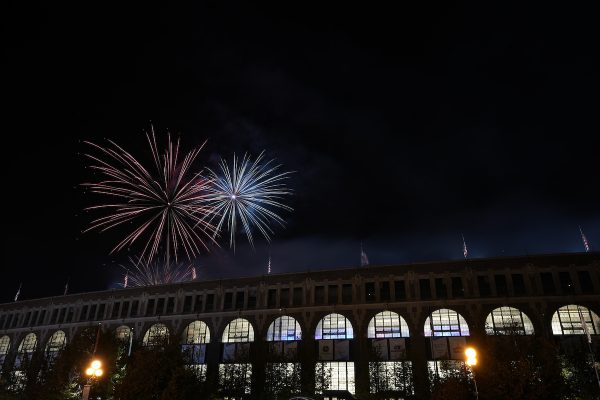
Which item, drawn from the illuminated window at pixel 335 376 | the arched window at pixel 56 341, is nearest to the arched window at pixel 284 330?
the illuminated window at pixel 335 376

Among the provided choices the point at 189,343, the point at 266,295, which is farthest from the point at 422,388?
the point at 189,343

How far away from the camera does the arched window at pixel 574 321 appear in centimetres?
5031

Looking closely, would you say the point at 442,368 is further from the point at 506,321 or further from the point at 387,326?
the point at 506,321

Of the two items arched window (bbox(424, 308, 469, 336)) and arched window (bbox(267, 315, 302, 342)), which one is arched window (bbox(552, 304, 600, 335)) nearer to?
arched window (bbox(424, 308, 469, 336))

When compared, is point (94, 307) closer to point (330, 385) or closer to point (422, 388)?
point (330, 385)

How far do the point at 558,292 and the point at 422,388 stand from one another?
19.1 m

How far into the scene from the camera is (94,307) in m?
77.9

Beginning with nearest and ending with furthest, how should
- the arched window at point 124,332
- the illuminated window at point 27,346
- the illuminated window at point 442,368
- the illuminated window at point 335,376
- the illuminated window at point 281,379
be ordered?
the illuminated window at point 442,368, the illuminated window at point 281,379, the illuminated window at point 335,376, the arched window at point 124,332, the illuminated window at point 27,346

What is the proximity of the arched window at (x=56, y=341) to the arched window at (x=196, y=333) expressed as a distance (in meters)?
26.5

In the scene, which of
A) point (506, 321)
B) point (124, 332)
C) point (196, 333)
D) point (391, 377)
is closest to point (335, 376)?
point (391, 377)

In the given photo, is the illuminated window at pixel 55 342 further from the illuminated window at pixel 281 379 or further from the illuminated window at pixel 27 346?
the illuminated window at pixel 281 379

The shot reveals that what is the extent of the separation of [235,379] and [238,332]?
8.39m

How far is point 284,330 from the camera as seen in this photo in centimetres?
6169

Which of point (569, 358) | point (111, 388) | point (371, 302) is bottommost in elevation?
point (111, 388)
